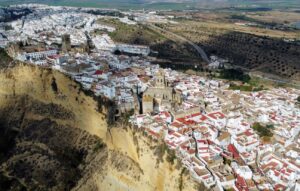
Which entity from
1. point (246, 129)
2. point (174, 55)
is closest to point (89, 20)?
point (174, 55)

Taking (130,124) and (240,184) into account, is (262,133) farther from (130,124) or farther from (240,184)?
(130,124)

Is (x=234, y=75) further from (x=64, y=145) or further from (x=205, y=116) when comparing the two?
(x=64, y=145)

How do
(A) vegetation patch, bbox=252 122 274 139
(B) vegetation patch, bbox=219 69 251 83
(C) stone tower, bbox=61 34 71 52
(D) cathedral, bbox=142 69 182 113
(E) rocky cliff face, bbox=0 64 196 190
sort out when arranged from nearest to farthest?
(E) rocky cliff face, bbox=0 64 196 190 < (A) vegetation patch, bbox=252 122 274 139 < (D) cathedral, bbox=142 69 182 113 < (B) vegetation patch, bbox=219 69 251 83 < (C) stone tower, bbox=61 34 71 52

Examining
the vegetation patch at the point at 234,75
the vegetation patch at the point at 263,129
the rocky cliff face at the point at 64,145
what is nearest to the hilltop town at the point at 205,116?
the vegetation patch at the point at 263,129

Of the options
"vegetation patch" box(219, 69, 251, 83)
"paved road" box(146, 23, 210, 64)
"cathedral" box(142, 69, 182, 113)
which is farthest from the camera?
"paved road" box(146, 23, 210, 64)

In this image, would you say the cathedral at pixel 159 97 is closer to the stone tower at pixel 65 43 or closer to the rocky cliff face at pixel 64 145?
the rocky cliff face at pixel 64 145

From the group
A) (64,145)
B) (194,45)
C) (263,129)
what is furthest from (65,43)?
(263,129)

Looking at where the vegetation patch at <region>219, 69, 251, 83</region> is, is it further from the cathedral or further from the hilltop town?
the cathedral

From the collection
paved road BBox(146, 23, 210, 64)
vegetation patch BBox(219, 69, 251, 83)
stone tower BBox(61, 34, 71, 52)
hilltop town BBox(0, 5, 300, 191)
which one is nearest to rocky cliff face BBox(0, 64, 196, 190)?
hilltop town BBox(0, 5, 300, 191)
